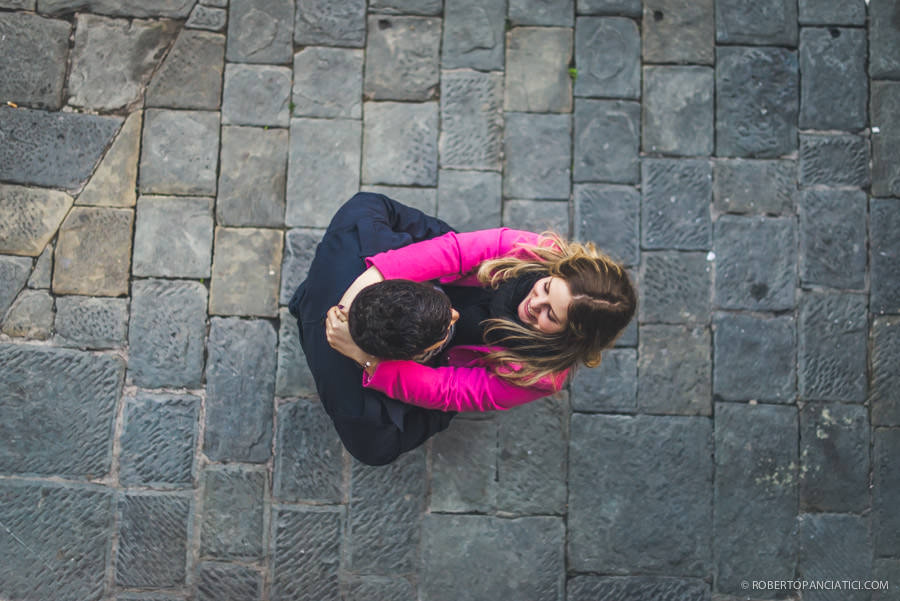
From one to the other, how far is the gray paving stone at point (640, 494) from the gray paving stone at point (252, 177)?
2.15m

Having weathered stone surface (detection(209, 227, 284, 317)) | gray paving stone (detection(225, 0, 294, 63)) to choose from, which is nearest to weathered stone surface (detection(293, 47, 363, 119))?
gray paving stone (detection(225, 0, 294, 63))

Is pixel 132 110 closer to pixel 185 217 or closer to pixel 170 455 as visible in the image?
pixel 185 217

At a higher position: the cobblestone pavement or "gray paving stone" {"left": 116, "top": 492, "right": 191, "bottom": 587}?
the cobblestone pavement

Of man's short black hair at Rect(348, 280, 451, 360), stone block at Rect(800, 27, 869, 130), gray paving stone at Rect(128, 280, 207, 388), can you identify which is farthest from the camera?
stone block at Rect(800, 27, 869, 130)

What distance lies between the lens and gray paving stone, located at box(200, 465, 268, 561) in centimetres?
390

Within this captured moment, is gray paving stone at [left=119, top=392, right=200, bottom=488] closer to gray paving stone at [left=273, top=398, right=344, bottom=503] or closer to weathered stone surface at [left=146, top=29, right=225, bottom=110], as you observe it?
gray paving stone at [left=273, top=398, right=344, bottom=503]

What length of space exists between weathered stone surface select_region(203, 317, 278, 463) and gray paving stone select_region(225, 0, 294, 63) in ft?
5.13

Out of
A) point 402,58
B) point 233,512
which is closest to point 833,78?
point 402,58

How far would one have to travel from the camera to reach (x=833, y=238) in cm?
411

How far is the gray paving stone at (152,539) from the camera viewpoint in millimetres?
3881

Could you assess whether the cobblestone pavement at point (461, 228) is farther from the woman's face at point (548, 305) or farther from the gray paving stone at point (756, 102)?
the woman's face at point (548, 305)

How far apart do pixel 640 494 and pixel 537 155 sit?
204cm

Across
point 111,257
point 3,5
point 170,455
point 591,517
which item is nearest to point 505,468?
point 591,517

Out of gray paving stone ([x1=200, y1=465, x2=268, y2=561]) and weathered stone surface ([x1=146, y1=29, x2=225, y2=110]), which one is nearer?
gray paving stone ([x1=200, y1=465, x2=268, y2=561])
